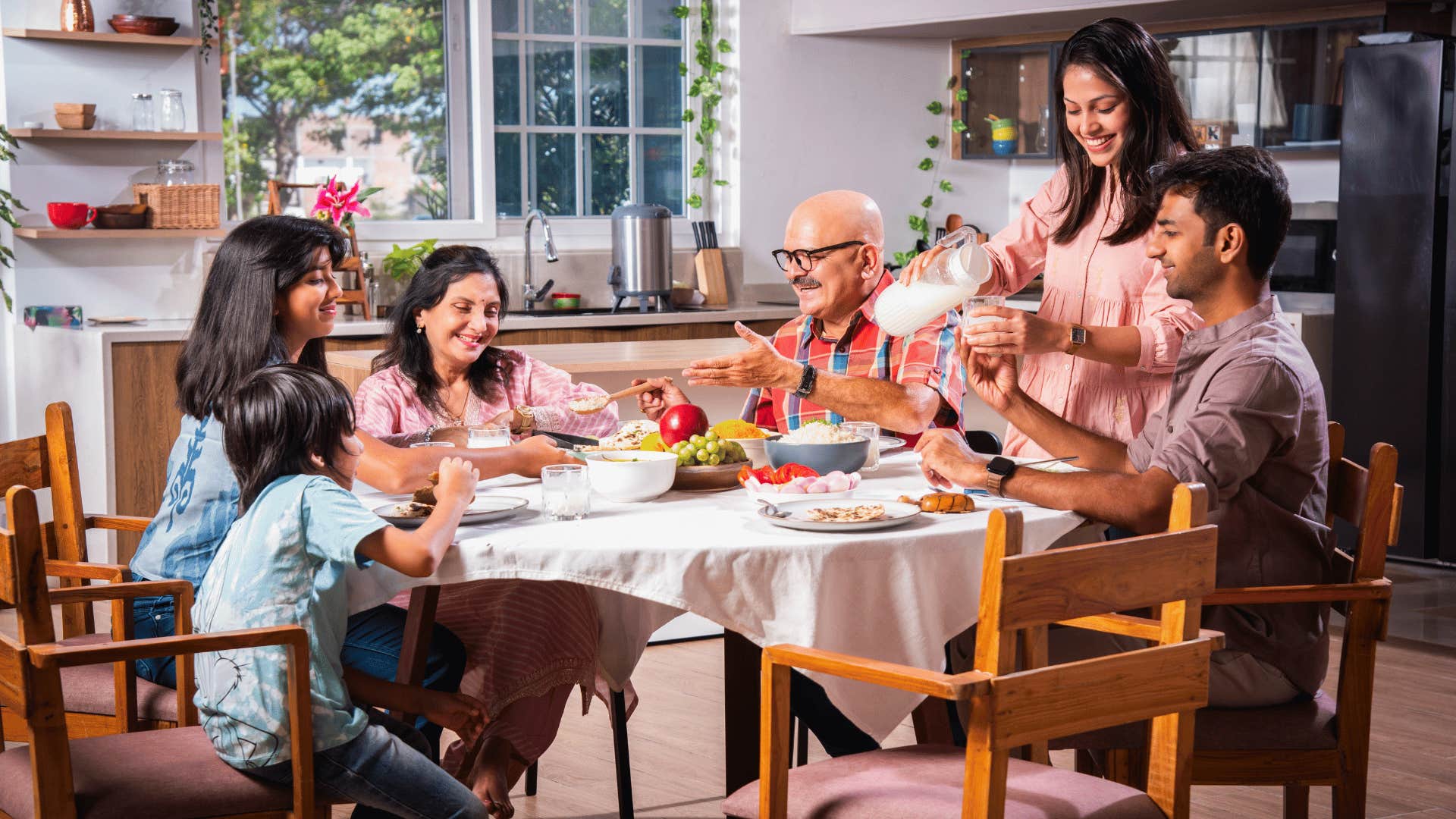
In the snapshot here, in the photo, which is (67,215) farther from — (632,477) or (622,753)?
(632,477)

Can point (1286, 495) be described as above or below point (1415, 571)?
above

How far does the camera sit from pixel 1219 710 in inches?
82.7

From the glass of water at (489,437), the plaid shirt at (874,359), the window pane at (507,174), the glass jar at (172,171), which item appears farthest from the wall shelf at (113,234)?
the glass of water at (489,437)

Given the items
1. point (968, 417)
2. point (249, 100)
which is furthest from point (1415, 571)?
point (249, 100)

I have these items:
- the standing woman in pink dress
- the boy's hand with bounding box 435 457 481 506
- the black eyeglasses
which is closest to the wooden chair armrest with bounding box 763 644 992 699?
the boy's hand with bounding box 435 457 481 506

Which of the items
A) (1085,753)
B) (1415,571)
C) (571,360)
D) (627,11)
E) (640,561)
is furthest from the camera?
(627,11)

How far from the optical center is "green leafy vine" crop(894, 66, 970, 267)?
679 cm

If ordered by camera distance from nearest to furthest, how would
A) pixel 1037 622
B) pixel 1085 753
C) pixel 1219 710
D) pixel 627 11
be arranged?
1. pixel 1037 622
2. pixel 1219 710
3. pixel 1085 753
4. pixel 627 11

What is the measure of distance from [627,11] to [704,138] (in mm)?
616

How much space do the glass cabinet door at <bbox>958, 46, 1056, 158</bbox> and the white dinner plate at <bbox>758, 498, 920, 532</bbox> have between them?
4491mm

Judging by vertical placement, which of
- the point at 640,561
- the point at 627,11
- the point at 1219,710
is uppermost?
the point at 627,11

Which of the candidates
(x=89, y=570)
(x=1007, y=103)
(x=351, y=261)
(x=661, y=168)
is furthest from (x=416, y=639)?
(x=1007, y=103)

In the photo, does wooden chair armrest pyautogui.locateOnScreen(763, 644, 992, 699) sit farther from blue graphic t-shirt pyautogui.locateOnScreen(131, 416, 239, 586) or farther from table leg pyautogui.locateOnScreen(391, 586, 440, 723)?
blue graphic t-shirt pyautogui.locateOnScreen(131, 416, 239, 586)

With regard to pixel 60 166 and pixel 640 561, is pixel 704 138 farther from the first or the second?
pixel 640 561
